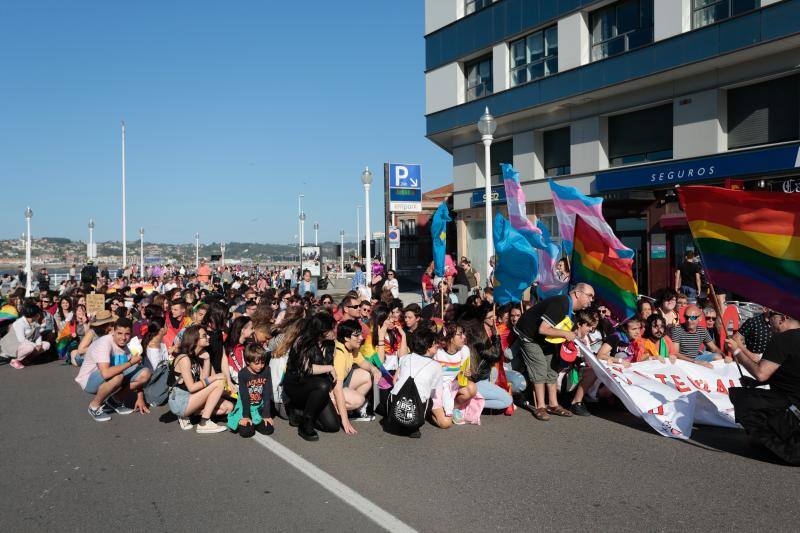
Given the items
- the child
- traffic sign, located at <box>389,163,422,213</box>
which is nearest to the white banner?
the child

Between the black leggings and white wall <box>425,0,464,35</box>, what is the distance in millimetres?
22217

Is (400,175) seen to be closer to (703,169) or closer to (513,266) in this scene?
(703,169)

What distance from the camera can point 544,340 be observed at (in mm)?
7859

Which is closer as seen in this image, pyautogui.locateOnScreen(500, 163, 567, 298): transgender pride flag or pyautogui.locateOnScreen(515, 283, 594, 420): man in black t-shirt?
pyautogui.locateOnScreen(515, 283, 594, 420): man in black t-shirt

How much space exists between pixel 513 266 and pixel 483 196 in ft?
49.6

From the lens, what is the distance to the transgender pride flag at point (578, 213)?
8750 mm

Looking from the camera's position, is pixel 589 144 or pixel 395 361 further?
pixel 589 144

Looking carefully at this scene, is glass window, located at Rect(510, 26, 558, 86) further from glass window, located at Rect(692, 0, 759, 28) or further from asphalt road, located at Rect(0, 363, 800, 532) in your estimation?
asphalt road, located at Rect(0, 363, 800, 532)

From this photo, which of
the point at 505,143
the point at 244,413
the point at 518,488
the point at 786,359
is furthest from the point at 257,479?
the point at 505,143

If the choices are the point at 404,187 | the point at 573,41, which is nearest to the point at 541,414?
the point at 404,187

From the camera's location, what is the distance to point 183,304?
10906 millimetres

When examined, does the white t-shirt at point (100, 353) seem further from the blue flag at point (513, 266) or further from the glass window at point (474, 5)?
the glass window at point (474, 5)

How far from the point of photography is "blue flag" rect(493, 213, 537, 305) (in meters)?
10.7

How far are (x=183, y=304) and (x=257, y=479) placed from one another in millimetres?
5861
